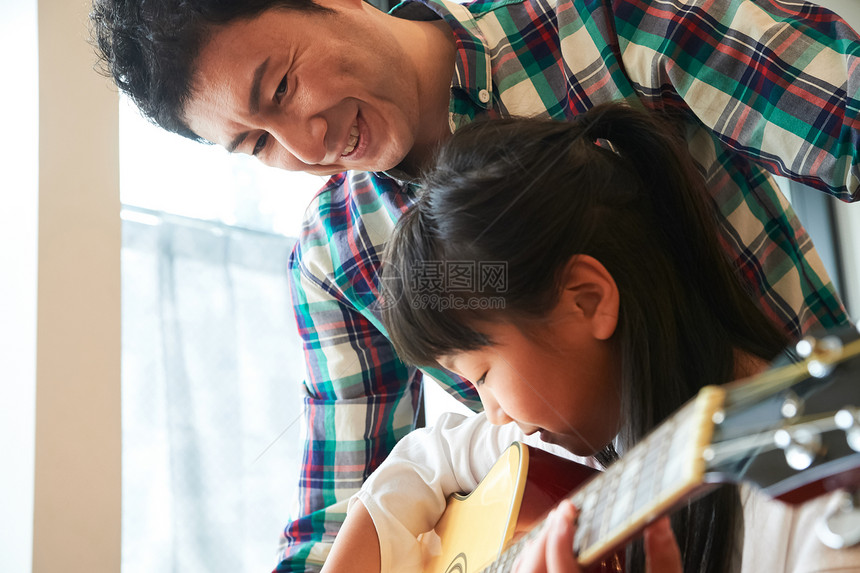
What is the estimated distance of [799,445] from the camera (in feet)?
1.11

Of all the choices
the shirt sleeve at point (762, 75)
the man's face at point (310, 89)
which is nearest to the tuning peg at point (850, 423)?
the shirt sleeve at point (762, 75)

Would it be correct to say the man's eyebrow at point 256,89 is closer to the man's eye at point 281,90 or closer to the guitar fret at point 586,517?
the man's eye at point 281,90

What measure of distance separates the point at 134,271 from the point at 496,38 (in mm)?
818

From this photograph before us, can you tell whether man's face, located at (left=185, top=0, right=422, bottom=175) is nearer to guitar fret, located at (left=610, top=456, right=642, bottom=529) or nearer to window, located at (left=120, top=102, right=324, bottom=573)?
guitar fret, located at (left=610, top=456, right=642, bottom=529)

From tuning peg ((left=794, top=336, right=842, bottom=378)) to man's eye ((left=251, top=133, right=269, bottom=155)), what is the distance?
24.7 inches

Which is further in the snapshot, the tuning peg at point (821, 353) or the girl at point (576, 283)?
the girl at point (576, 283)

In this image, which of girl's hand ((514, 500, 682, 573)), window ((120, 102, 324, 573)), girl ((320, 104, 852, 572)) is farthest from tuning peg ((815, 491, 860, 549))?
window ((120, 102, 324, 573))

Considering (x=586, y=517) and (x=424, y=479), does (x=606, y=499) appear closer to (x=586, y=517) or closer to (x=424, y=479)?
(x=586, y=517)

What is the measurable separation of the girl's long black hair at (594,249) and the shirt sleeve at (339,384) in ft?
1.01

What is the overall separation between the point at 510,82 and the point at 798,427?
607 millimetres

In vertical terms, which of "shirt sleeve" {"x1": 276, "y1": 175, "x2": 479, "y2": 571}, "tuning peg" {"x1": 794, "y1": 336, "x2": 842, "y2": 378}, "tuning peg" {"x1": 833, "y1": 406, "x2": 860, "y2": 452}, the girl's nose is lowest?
"shirt sleeve" {"x1": 276, "y1": 175, "x2": 479, "y2": 571}

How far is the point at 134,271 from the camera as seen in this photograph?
1.41m

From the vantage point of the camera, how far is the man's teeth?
0.83 meters

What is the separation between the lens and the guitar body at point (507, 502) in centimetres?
67
